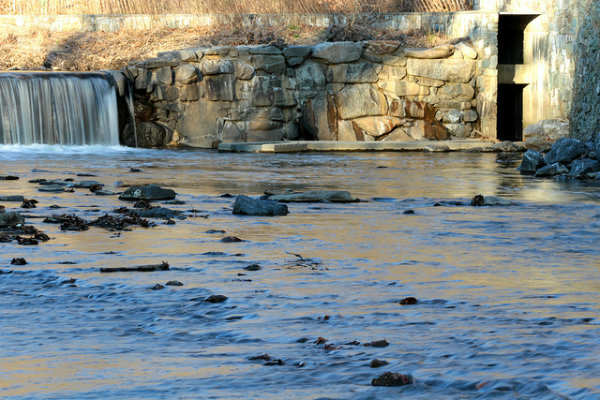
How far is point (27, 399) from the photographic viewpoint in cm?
324

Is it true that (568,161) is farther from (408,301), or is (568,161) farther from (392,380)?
(392,380)

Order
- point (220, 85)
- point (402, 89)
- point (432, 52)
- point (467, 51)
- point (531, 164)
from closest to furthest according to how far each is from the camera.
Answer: point (531, 164)
point (220, 85)
point (432, 52)
point (402, 89)
point (467, 51)

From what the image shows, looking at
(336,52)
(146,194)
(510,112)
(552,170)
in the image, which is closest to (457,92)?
(336,52)

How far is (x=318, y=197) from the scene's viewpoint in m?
10.5

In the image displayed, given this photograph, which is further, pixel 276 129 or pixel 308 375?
pixel 276 129

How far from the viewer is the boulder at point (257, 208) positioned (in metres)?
9.13

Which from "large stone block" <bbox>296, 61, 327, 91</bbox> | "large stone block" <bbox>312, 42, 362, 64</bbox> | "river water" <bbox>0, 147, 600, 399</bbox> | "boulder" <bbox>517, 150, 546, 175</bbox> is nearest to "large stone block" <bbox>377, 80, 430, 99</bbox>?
"large stone block" <bbox>312, 42, 362, 64</bbox>

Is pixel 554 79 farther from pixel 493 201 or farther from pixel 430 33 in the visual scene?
pixel 493 201

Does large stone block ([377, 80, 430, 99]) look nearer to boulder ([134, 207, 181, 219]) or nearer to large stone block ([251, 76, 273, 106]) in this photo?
large stone block ([251, 76, 273, 106])

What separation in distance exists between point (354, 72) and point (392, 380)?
19.7 meters

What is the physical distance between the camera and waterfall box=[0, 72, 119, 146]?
21.2 metres

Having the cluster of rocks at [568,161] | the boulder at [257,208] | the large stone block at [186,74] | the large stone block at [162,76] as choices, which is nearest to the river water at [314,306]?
the boulder at [257,208]

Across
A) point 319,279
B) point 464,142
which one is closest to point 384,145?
point 464,142

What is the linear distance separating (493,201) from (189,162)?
852 centimetres
